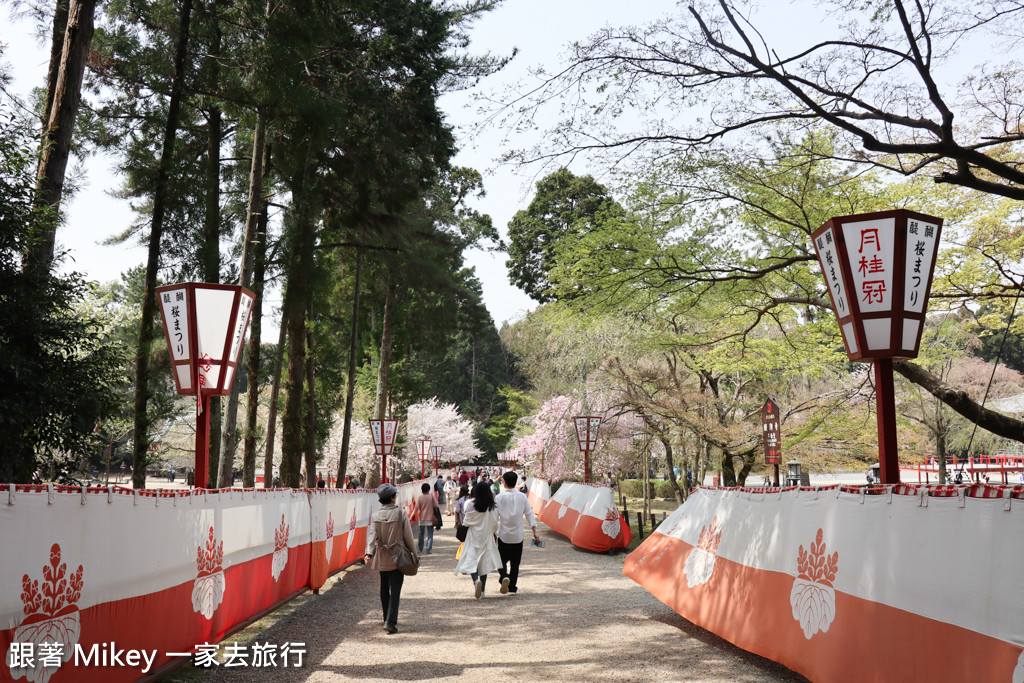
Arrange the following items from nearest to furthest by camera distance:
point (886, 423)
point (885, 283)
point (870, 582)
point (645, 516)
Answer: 1. point (870, 582)
2. point (886, 423)
3. point (885, 283)
4. point (645, 516)

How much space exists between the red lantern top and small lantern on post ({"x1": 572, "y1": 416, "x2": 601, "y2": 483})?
1465 centimetres

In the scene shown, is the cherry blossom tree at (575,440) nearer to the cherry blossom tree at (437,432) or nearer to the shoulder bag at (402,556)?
the cherry blossom tree at (437,432)

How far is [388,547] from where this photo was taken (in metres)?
7.96

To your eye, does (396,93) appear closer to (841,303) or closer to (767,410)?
(767,410)

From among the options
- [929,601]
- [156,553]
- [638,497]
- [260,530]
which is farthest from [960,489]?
[638,497]

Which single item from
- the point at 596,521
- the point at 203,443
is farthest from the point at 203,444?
the point at 596,521

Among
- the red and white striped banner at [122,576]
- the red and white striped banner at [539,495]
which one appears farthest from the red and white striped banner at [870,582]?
the red and white striped banner at [539,495]

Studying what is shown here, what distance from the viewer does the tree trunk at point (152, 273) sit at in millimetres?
11469

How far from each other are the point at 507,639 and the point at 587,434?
13.1m

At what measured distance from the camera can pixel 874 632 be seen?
4.48 meters

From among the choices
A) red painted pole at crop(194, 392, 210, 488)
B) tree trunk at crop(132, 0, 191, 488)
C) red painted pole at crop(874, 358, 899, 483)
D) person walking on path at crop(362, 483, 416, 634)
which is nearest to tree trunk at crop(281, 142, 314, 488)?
tree trunk at crop(132, 0, 191, 488)

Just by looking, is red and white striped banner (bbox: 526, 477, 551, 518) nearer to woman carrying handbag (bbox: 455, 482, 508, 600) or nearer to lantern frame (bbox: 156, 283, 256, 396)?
woman carrying handbag (bbox: 455, 482, 508, 600)

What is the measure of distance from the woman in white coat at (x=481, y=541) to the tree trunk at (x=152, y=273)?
499 cm

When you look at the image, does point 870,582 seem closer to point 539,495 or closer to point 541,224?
point 539,495
